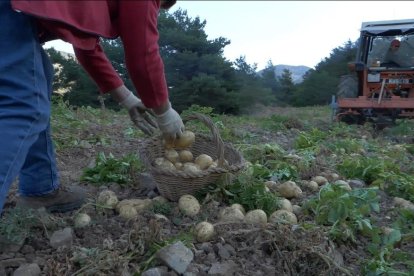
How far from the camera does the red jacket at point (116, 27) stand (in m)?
1.94

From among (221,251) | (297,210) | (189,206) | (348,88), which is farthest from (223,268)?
(348,88)

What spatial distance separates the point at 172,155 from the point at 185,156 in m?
0.11

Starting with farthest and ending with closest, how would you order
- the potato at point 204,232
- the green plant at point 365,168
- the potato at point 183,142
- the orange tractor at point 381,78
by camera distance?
the orange tractor at point 381,78
the green plant at point 365,168
the potato at point 183,142
the potato at point 204,232

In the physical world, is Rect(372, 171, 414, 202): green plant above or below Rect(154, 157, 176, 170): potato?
below

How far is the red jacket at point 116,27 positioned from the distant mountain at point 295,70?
23086 mm

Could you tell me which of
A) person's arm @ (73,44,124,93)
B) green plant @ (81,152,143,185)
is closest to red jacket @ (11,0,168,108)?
person's arm @ (73,44,124,93)

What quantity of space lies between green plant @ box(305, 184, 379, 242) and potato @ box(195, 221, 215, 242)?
1.94 ft

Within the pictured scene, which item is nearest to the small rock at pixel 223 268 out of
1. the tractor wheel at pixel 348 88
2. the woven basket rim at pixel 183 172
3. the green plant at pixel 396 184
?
the woven basket rim at pixel 183 172

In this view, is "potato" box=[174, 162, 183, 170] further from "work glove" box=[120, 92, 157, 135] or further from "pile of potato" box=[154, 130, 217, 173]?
"work glove" box=[120, 92, 157, 135]

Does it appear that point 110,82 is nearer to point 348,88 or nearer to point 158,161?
point 158,161

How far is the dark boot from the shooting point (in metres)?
2.76

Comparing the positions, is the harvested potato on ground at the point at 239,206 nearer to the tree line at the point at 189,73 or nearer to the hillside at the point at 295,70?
the tree line at the point at 189,73

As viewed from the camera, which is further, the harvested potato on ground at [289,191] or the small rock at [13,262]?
the harvested potato on ground at [289,191]

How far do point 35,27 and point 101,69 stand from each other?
1.74ft
